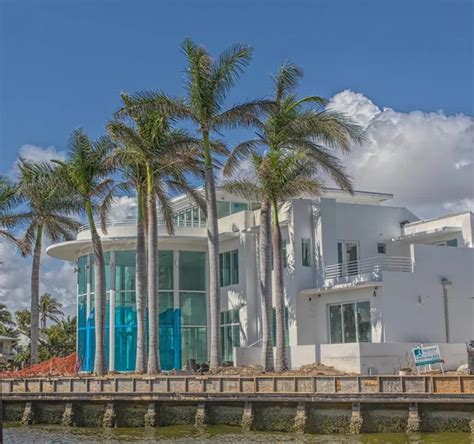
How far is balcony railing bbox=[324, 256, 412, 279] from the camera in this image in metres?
33.1

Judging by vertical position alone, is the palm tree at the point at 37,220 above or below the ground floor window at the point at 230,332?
above

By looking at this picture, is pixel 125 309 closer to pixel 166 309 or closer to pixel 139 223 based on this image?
pixel 166 309

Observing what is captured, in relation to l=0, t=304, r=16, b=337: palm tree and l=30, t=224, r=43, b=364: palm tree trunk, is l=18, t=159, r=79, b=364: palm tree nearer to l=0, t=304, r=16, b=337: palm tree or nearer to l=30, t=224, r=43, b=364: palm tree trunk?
l=30, t=224, r=43, b=364: palm tree trunk

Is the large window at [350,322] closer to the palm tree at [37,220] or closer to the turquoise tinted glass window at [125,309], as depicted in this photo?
the turquoise tinted glass window at [125,309]

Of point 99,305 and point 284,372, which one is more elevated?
point 99,305

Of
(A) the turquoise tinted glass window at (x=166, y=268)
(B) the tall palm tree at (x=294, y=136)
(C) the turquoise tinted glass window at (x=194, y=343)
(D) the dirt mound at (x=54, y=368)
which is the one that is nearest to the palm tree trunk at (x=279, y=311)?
(B) the tall palm tree at (x=294, y=136)

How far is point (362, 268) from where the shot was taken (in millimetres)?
34031

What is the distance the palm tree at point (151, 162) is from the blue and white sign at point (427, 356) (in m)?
10.2

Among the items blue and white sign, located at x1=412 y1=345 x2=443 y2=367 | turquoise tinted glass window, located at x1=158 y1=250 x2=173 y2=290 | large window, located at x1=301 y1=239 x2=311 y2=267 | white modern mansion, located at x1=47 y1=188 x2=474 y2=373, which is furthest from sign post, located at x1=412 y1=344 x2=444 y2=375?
turquoise tinted glass window, located at x1=158 y1=250 x2=173 y2=290

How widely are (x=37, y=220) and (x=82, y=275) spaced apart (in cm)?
401

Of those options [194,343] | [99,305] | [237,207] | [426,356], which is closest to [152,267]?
[99,305]

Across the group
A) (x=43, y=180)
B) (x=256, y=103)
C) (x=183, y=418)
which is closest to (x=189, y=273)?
(x=43, y=180)

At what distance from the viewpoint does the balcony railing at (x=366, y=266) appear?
109ft

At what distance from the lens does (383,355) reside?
2881 cm
